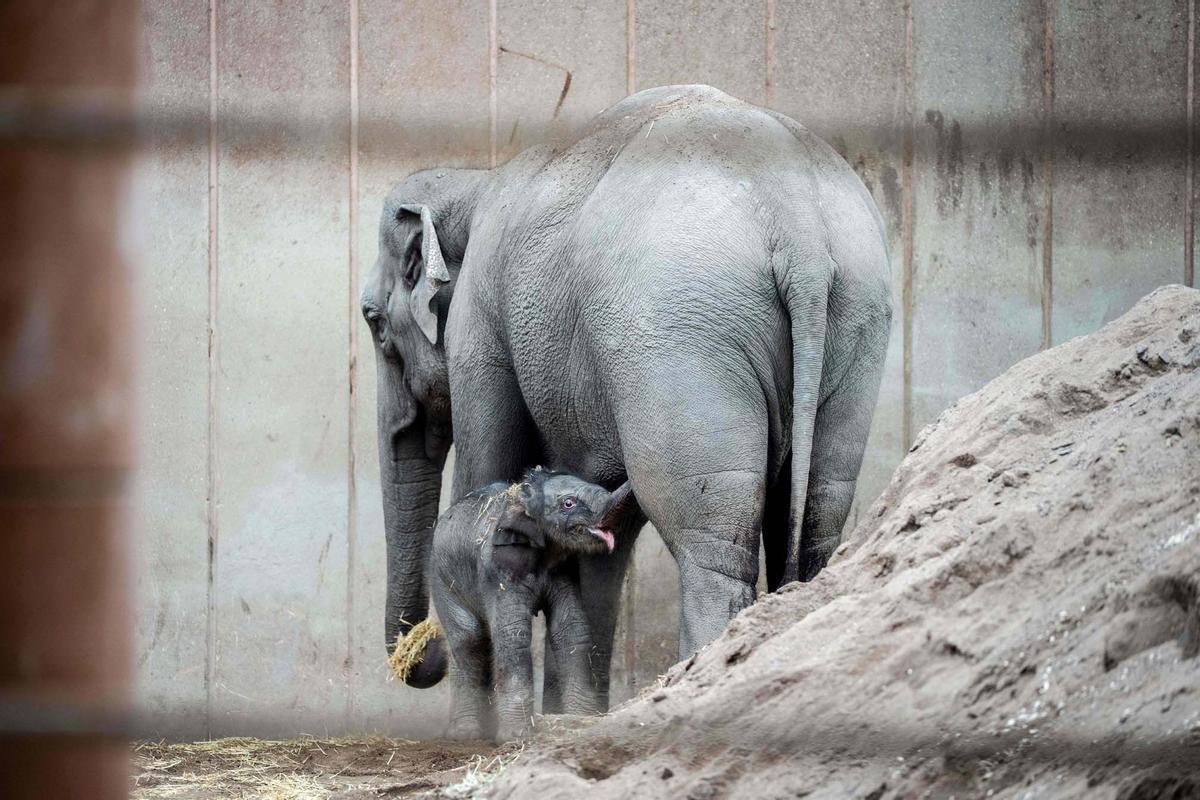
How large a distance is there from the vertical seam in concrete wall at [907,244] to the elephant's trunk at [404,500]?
1.59 metres

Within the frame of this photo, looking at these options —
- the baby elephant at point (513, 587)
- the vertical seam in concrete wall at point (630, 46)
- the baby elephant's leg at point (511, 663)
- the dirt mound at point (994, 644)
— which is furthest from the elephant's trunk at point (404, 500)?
the dirt mound at point (994, 644)

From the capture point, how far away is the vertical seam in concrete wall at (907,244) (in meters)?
4.93

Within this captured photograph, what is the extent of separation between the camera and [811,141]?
355 cm

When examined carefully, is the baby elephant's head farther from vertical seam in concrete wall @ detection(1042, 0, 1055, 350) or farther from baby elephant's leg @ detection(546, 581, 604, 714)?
vertical seam in concrete wall @ detection(1042, 0, 1055, 350)

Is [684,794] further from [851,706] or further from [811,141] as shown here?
[811,141]

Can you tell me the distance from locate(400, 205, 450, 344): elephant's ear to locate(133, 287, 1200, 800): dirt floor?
2071mm

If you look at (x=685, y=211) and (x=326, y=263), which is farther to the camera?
(x=326, y=263)

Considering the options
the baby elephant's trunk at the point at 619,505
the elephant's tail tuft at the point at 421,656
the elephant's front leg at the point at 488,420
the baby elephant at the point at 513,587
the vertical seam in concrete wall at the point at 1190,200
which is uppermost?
the vertical seam in concrete wall at the point at 1190,200

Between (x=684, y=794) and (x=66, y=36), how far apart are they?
1.09m

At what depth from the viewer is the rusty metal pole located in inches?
45.4

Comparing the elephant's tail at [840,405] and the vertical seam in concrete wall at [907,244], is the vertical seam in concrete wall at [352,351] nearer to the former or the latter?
the vertical seam in concrete wall at [907,244]

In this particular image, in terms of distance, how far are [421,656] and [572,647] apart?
695 mm

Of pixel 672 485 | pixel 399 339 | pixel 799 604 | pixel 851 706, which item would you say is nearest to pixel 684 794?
pixel 851 706

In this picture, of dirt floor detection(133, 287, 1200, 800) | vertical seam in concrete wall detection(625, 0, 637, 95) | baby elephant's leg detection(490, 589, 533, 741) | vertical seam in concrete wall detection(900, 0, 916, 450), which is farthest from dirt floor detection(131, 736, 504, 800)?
vertical seam in concrete wall detection(625, 0, 637, 95)
